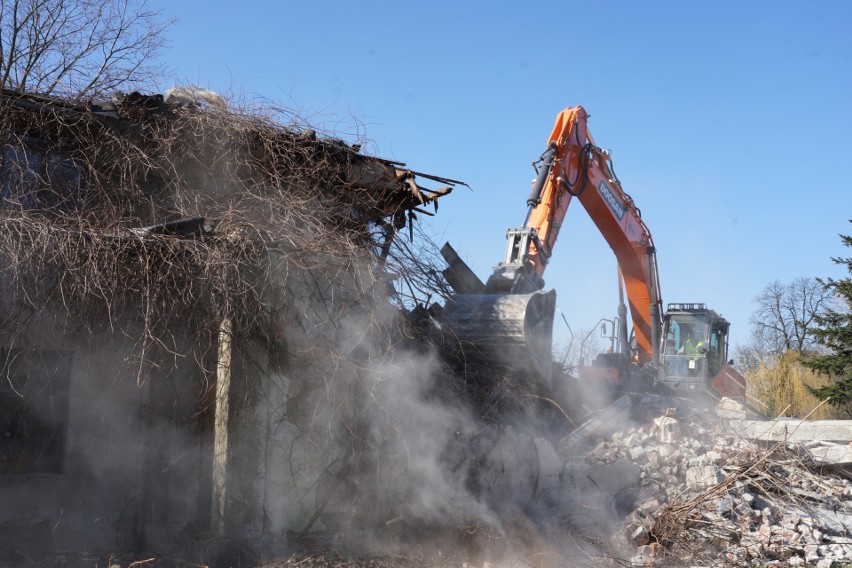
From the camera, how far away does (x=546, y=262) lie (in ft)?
34.8

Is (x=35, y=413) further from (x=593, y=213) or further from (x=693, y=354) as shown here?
(x=693, y=354)

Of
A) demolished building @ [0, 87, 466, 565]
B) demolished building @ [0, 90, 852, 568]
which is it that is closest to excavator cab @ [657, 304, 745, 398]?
demolished building @ [0, 90, 852, 568]

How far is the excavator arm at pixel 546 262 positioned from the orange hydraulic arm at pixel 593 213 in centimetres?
1

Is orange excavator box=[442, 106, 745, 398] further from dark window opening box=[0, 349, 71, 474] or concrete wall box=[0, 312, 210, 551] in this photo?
dark window opening box=[0, 349, 71, 474]

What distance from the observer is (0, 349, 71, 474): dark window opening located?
7.04 m

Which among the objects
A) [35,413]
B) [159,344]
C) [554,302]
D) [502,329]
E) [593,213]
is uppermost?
[593,213]

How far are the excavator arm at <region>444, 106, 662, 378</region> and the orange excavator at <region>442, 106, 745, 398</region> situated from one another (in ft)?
0.04

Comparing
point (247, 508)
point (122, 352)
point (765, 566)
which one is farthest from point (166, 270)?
point (765, 566)

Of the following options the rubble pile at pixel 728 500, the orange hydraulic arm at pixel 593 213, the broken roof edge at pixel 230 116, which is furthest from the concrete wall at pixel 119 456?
the orange hydraulic arm at pixel 593 213

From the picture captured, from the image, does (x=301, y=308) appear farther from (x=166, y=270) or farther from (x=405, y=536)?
(x=405, y=536)

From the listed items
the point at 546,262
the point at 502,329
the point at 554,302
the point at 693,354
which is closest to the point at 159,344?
the point at 502,329

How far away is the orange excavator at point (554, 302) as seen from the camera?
8734 mm

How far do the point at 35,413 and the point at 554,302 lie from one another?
5.38 metres

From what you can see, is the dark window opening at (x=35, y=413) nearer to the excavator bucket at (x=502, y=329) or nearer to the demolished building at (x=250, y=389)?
the demolished building at (x=250, y=389)
